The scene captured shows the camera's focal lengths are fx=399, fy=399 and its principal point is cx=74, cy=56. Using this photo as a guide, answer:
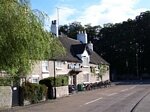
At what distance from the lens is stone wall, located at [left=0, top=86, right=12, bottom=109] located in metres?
28.3

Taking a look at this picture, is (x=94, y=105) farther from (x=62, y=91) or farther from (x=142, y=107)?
(x=62, y=91)

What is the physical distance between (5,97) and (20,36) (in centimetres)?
1101

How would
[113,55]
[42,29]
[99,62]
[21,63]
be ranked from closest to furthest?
[21,63]
[42,29]
[99,62]
[113,55]

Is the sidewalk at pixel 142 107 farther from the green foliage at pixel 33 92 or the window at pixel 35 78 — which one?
the window at pixel 35 78

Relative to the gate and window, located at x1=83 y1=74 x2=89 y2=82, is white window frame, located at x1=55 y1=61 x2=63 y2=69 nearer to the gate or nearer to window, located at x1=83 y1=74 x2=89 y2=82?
window, located at x1=83 y1=74 x2=89 y2=82

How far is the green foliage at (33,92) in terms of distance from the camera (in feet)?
106

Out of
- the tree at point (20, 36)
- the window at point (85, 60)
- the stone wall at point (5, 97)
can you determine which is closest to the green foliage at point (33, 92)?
the stone wall at point (5, 97)

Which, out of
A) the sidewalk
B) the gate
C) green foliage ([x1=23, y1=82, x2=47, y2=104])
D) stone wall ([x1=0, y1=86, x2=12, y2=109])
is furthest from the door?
the sidewalk

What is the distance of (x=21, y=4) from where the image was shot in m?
19.9

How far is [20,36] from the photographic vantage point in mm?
18781

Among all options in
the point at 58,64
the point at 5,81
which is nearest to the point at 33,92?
the point at 5,81

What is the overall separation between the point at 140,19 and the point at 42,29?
92023 mm

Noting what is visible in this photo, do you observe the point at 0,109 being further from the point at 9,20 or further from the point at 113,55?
the point at 113,55

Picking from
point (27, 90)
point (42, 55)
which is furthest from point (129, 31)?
point (42, 55)
